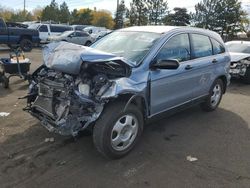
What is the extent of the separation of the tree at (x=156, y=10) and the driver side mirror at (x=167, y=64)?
1676 inches

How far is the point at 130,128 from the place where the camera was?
4.35 metres

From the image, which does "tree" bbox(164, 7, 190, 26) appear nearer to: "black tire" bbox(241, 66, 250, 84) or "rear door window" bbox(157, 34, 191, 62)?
"black tire" bbox(241, 66, 250, 84)

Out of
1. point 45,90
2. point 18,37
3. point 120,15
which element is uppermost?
point 120,15

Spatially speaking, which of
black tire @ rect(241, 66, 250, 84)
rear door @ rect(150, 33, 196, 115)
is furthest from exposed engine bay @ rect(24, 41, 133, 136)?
black tire @ rect(241, 66, 250, 84)

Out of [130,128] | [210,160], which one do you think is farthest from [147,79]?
[210,160]

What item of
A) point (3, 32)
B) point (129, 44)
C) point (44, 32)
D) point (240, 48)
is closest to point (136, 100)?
point (129, 44)

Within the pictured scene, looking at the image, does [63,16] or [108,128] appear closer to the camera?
[108,128]

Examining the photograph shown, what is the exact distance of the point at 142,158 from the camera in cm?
436

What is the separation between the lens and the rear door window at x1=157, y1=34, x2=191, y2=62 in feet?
16.0

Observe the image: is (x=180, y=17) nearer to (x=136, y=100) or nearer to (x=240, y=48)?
(x=240, y=48)

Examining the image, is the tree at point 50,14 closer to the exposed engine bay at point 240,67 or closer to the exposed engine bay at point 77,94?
the exposed engine bay at point 240,67

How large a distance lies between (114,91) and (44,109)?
1154mm

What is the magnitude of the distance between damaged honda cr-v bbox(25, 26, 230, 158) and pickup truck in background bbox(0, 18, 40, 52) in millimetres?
14839

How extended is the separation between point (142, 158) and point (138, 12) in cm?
4393
